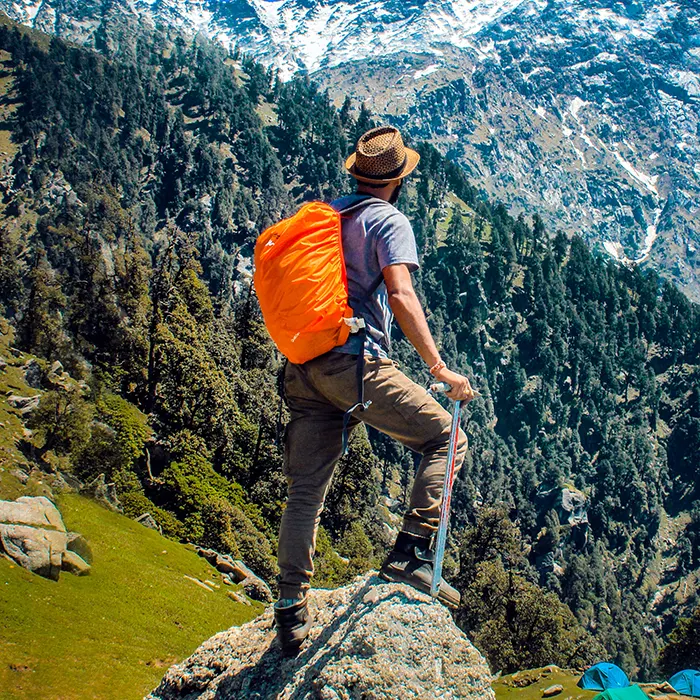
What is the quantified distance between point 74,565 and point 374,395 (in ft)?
42.5

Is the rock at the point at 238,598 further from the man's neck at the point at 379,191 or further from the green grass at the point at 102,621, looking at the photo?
the man's neck at the point at 379,191

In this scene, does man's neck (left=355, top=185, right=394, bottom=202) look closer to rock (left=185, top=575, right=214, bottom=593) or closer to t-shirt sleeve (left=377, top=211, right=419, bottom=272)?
t-shirt sleeve (left=377, top=211, right=419, bottom=272)

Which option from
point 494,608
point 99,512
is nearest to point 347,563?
point 494,608

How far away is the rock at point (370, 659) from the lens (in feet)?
19.6

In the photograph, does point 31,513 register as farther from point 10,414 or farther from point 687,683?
point 687,683

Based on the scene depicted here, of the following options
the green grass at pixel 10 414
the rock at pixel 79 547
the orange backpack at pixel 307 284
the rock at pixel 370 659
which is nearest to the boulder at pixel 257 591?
the green grass at pixel 10 414

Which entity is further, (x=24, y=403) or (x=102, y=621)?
(x=24, y=403)

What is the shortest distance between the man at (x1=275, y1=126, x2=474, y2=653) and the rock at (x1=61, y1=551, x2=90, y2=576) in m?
11.0

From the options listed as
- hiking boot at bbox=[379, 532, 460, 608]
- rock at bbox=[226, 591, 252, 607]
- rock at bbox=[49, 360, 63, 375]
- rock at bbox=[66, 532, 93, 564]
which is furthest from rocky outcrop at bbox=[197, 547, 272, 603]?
rock at bbox=[49, 360, 63, 375]

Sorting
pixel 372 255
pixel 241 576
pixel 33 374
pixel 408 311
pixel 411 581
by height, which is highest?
pixel 372 255

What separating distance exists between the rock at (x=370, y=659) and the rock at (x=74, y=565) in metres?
9.63

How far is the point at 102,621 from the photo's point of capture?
14008mm

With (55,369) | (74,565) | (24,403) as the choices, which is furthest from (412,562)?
(55,369)

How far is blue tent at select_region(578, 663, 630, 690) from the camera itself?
2619 centimetres
